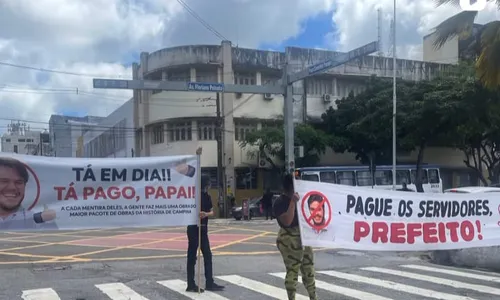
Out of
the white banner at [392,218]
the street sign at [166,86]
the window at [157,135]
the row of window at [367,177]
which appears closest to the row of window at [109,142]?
the window at [157,135]

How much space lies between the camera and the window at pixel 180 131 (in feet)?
129

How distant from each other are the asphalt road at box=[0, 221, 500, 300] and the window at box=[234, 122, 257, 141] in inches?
951

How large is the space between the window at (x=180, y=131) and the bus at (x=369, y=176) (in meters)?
10.8


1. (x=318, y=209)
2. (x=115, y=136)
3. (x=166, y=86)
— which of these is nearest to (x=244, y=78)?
(x=166, y=86)

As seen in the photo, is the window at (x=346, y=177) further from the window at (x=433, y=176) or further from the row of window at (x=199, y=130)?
the row of window at (x=199, y=130)

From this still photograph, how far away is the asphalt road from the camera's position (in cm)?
852

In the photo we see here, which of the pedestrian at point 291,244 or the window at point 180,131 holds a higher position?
the window at point 180,131

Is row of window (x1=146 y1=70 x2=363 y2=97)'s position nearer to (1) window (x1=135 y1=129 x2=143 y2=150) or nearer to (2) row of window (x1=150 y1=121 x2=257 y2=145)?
(2) row of window (x1=150 y1=121 x2=257 y2=145)

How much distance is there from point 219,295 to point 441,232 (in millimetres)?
3686

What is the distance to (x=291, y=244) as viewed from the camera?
6.91 meters

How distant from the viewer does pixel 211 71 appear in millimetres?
39219

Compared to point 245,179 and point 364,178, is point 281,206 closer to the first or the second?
point 364,178

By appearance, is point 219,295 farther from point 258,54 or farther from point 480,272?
point 258,54

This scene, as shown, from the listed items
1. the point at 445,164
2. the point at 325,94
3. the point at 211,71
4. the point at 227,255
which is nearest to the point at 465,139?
the point at 445,164
